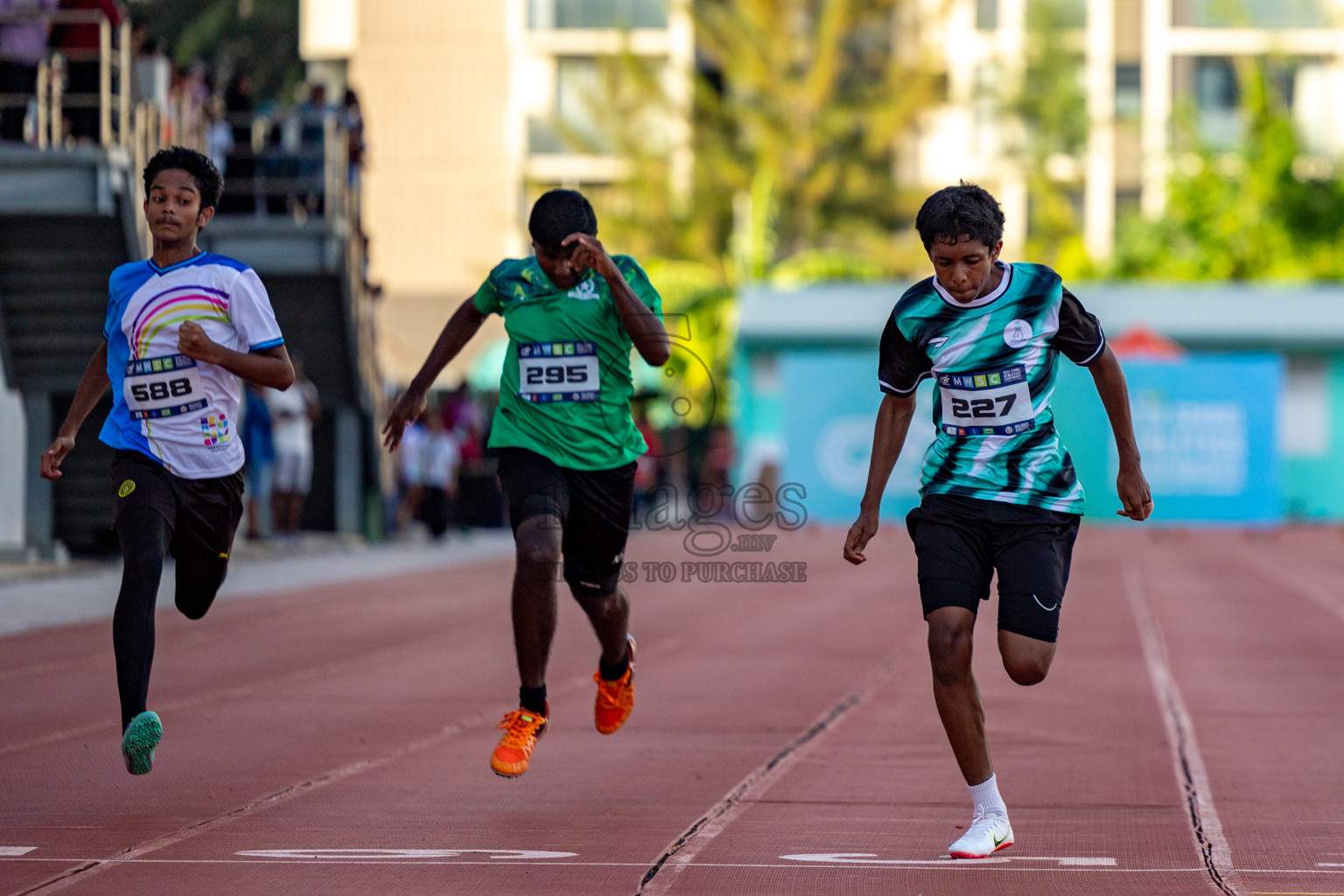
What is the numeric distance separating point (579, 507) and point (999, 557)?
1.79m

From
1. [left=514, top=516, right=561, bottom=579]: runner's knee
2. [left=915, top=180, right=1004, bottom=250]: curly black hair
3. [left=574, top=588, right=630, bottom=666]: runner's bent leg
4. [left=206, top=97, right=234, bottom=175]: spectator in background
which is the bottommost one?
[left=574, top=588, right=630, bottom=666]: runner's bent leg

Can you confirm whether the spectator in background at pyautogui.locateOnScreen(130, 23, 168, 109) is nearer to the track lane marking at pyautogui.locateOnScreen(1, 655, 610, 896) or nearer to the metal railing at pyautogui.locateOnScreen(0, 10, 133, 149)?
the metal railing at pyautogui.locateOnScreen(0, 10, 133, 149)

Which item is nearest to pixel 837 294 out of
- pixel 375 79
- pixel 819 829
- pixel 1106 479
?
pixel 1106 479

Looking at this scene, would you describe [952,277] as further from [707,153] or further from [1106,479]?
[707,153]

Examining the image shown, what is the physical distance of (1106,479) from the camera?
102 ft

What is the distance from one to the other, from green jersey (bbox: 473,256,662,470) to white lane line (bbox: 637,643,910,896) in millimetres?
1275

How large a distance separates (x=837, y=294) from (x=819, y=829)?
1194 inches

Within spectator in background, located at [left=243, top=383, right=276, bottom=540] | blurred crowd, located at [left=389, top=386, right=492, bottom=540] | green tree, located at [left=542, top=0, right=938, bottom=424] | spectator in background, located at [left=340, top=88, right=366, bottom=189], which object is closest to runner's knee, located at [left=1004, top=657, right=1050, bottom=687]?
spectator in background, located at [left=243, top=383, right=276, bottom=540]

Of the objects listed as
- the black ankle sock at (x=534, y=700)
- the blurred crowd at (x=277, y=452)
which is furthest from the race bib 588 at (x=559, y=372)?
the blurred crowd at (x=277, y=452)

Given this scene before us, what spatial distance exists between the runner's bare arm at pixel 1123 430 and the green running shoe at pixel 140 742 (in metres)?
3.06

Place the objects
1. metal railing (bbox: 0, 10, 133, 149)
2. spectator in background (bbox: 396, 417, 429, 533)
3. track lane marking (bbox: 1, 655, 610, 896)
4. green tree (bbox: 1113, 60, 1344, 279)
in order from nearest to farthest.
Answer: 1. track lane marking (bbox: 1, 655, 610, 896)
2. metal railing (bbox: 0, 10, 133, 149)
3. spectator in background (bbox: 396, 417, 429, 533)
4. green tree (bbox: 1113, 60, 1344, 279)

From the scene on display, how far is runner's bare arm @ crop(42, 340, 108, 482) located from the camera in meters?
6.82

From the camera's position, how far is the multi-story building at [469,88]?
57.5 metres

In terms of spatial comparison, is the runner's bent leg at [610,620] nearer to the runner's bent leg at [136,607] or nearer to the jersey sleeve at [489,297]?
the jersey sleeve at [489,297]
